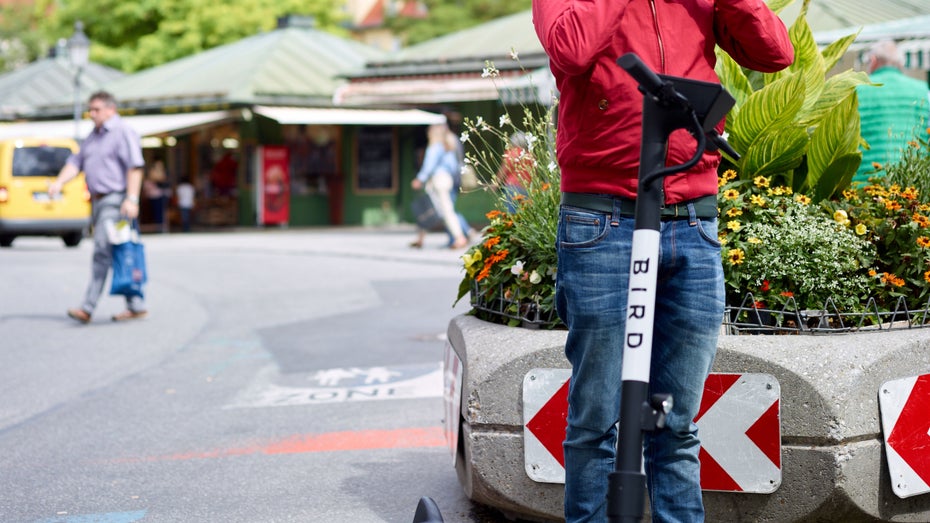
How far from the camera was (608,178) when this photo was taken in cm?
301

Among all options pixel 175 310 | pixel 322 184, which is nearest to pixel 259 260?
pixel 175 310

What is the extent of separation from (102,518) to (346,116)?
74.2ft

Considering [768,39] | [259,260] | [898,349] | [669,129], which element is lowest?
[259,260]

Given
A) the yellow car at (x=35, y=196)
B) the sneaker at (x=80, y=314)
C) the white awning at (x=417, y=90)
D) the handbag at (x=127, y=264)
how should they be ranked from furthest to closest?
the white awning at (x=417, y=90) < the yellow car at (x=35, y=196) < the sneaker at (x=80, y=314) < the handbag at (x=127, y=264)

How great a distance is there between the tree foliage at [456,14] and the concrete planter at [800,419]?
48.0 meters

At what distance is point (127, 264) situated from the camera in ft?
32.4

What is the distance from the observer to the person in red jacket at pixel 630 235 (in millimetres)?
2959

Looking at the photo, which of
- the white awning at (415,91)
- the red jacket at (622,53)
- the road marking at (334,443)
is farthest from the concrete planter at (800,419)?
the white awning at (415,91)

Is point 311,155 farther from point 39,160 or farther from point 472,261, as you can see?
point 472,261

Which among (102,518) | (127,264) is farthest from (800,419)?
(127,264)

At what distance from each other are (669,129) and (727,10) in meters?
0.51

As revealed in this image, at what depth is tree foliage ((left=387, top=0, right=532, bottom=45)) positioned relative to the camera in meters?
51.6

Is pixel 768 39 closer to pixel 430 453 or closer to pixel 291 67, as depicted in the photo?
pixel 430 453

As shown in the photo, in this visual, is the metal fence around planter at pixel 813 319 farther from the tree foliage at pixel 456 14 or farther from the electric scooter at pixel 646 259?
the tree foliage at pixel 456 14
